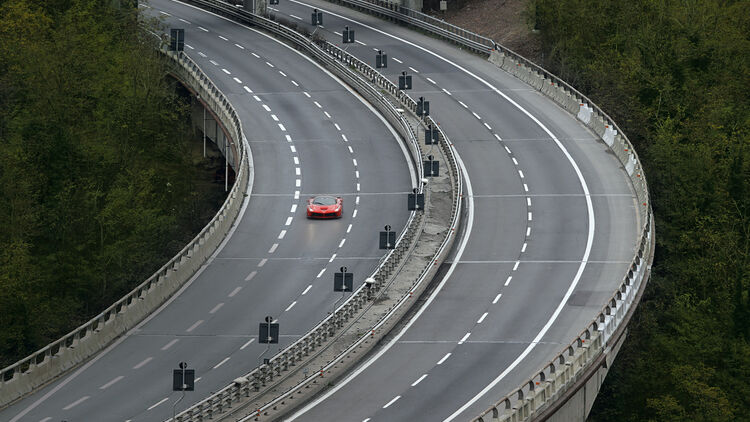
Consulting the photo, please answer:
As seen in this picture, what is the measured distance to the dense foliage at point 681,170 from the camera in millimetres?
64688

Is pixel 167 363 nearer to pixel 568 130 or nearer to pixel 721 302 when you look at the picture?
pixel 721 302

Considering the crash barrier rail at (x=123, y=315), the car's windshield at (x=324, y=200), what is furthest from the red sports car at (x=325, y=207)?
the crash barrier rail at (x=123, y=315)

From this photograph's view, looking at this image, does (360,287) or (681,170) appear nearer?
(360,287)

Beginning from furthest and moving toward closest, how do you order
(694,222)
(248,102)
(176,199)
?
(248,102), (176,199), (694,222)

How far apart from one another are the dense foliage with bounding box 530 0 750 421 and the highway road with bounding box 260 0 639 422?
3.65 metres

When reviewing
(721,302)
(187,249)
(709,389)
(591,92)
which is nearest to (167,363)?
(187,249)

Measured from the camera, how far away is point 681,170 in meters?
82.8

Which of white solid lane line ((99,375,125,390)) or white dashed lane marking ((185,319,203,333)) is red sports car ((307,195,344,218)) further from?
white solid lane line ((99,375,125,390))

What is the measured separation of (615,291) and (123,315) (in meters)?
20.3

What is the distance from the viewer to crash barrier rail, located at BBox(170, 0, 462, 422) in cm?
5106

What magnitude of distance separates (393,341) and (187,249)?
14.0 meters

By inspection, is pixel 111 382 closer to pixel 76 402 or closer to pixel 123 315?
pixel 76 402

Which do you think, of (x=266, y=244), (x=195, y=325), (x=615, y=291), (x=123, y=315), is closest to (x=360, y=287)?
(x=195, y=325)

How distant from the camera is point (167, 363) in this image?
191ft
